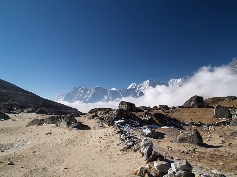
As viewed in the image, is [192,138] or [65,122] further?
[65,122]

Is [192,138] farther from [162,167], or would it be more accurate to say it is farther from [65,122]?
[65,122]

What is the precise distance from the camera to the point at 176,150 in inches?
766

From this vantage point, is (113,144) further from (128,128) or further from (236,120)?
(236,120)

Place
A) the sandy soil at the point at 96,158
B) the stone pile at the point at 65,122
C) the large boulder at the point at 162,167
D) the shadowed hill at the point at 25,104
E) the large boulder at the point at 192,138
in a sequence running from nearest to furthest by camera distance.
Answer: the large boulder at the point at 162,167 → the sandy soil at the point at 96,158 → the large boulder at the point at 192,138 → the stone pile at the point at 65,122 → the shadowed hill at the point at 25,104

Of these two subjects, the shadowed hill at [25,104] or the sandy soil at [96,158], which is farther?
the shadowed hill at [25,104]

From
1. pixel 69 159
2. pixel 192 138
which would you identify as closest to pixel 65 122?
pixel 69 159

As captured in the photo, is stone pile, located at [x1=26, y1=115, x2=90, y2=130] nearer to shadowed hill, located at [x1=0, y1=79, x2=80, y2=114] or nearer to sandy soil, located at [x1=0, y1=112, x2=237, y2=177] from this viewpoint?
sandy soil, located at [x1=0, y1=112, x2=237, y2=177]

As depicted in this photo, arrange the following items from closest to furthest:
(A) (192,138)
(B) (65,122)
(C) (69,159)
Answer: (C) (69,159)
(A) (192,138)
(B) (65,122)

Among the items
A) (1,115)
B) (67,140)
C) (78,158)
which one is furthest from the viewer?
(1,115)

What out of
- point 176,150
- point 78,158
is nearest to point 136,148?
point 176,150

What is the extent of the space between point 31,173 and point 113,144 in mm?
9155

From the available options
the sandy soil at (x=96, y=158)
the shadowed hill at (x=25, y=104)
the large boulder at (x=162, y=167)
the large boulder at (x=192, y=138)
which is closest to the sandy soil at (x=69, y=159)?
the sandy soil at (x=96, y=158)

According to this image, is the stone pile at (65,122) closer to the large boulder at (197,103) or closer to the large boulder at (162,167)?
the large boulder at (162,167)

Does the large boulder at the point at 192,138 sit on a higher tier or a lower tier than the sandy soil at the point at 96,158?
higher
